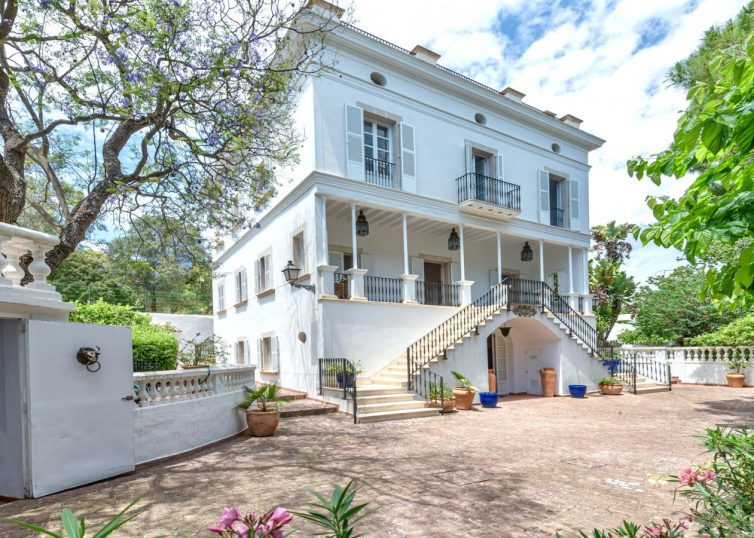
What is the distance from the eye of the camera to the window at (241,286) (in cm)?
1766

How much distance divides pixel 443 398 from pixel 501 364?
5.51 m

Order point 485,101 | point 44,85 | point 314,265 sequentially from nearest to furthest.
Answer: point 44,85
point 314,265
point 485,101

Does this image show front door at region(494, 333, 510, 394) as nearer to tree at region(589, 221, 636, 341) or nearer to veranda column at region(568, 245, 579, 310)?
veranda column at region(568, 245, 579, 310)

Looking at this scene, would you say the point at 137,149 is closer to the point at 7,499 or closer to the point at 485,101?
the point at 7,499

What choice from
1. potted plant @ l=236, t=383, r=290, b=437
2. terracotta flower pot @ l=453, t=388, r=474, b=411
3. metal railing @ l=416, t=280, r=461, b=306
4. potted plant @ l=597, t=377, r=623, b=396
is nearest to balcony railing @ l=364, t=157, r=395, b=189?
metal railing @ l=416, t=280, r=461, b=306

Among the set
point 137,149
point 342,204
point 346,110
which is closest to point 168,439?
point 137,149

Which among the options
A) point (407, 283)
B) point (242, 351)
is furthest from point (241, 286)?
point (407, 283)

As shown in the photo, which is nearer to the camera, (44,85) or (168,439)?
(168,439)

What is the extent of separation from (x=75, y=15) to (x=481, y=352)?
440 inches

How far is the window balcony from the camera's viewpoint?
14.5m

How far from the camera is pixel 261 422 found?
782 cm

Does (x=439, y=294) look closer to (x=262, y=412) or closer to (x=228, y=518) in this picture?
(x=262, y=412)

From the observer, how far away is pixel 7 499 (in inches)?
187

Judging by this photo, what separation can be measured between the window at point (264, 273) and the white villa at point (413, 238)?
0.07 metres
